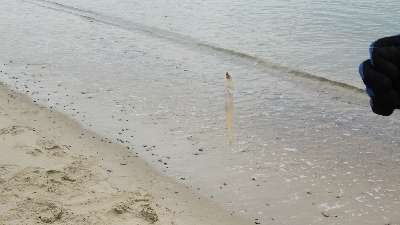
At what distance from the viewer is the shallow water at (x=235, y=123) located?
5234mm

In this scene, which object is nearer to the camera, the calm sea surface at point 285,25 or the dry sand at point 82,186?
the dry sand at point 82,186

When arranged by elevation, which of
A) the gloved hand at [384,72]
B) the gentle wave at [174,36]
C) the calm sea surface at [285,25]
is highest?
the gloved hand at [384,72]

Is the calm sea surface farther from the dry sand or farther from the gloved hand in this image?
the gloved hand

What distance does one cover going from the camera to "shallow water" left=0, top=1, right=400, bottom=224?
5.23 meters

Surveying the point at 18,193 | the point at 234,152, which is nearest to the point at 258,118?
the point at 234,152

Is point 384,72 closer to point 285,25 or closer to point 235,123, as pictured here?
point 235,123

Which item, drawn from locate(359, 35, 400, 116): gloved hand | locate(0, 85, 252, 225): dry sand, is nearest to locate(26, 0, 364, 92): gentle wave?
locate(0, 85, 252, 225): dry sand

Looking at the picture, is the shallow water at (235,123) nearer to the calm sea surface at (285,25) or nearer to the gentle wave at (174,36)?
the gentle wave at (174,36)

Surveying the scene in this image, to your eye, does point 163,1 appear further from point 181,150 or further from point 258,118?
point 181,150

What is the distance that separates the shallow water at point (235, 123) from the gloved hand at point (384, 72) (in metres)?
2.60

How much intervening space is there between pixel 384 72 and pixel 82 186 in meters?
3.59

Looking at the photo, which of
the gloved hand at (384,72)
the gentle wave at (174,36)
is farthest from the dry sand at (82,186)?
the gentle wave at (174,36)

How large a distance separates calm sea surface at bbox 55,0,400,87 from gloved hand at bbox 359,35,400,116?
7539 mm

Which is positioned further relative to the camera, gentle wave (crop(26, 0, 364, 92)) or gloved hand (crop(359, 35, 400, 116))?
gentle wave (crop(26, 0, 364, 92))
